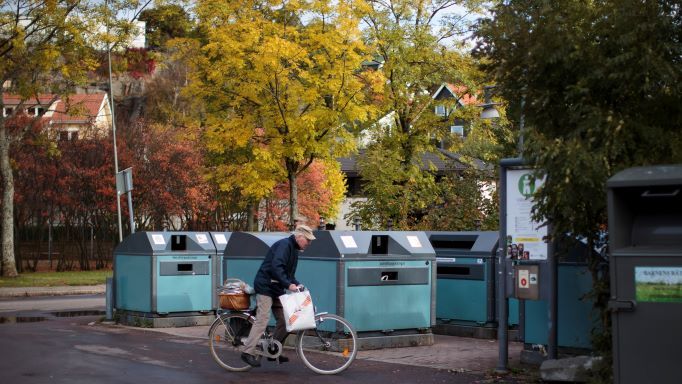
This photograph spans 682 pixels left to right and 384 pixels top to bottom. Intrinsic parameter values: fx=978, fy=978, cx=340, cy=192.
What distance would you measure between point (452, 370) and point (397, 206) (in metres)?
15.3

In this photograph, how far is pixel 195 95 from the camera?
2517 cm

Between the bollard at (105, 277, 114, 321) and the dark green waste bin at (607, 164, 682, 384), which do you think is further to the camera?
the bollard at (105, 277, 114, 321)

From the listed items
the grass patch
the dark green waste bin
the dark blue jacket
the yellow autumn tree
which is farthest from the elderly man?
the grass patch

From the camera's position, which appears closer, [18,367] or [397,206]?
[18,367]

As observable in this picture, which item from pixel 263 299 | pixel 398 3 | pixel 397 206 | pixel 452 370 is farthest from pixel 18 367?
pixel 398 3

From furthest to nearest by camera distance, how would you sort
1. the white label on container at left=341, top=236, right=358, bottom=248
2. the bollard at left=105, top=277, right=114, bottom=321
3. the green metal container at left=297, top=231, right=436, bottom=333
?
the bollard at left=105, top=277, right=114, bottom=321, the white label on container at left=341, top=236, right=358, bottom=248, the green metal container at left=297, top=231, right=436, bottom=333

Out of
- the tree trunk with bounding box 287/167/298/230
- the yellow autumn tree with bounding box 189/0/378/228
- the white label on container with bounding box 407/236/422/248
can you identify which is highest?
the yellow autumn tree with bounding box 189/0/378/228

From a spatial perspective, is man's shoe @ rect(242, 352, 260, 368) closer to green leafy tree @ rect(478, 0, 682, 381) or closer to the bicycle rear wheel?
the bicycle rear wheel

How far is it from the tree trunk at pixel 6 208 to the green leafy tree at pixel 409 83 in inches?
412

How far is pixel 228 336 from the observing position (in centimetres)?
1070

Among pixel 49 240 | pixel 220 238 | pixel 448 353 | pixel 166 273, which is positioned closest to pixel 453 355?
pixel 448 353

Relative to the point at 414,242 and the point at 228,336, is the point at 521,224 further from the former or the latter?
the point at 228,336

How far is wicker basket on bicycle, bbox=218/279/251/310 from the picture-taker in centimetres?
1066

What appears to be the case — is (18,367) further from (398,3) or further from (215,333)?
(398,3)
